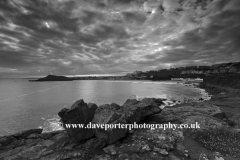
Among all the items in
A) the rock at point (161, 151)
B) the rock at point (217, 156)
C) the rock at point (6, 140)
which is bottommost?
the rock at point (6, 140)

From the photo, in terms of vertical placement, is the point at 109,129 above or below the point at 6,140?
above

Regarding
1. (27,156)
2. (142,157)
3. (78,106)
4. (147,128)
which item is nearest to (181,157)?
(142,157)

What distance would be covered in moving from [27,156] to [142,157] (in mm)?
10121

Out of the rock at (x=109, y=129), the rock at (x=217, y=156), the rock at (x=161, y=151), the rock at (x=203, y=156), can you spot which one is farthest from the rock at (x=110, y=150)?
the rock at (x=217, y=156)

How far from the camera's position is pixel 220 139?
38.4 ft

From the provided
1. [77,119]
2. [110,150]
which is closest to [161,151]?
[110,150]

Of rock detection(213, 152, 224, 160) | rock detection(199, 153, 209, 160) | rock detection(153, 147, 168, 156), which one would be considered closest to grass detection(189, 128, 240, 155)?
rock detection(213, 152, 224, 160)

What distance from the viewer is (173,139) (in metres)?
11.5

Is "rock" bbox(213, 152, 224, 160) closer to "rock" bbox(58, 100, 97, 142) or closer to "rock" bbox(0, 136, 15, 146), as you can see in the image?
"rock" bbox(58, 100, 97, 142)

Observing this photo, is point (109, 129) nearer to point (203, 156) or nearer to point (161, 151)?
point (161, 151)

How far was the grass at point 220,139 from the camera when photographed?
34.0 feet

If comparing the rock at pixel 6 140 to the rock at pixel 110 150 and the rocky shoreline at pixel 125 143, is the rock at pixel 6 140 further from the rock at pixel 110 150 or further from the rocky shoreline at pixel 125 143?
the rock at pixel 110 150

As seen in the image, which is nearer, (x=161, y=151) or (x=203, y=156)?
(x=203, y=156)

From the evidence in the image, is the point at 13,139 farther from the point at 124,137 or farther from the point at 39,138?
the point at 124,137
